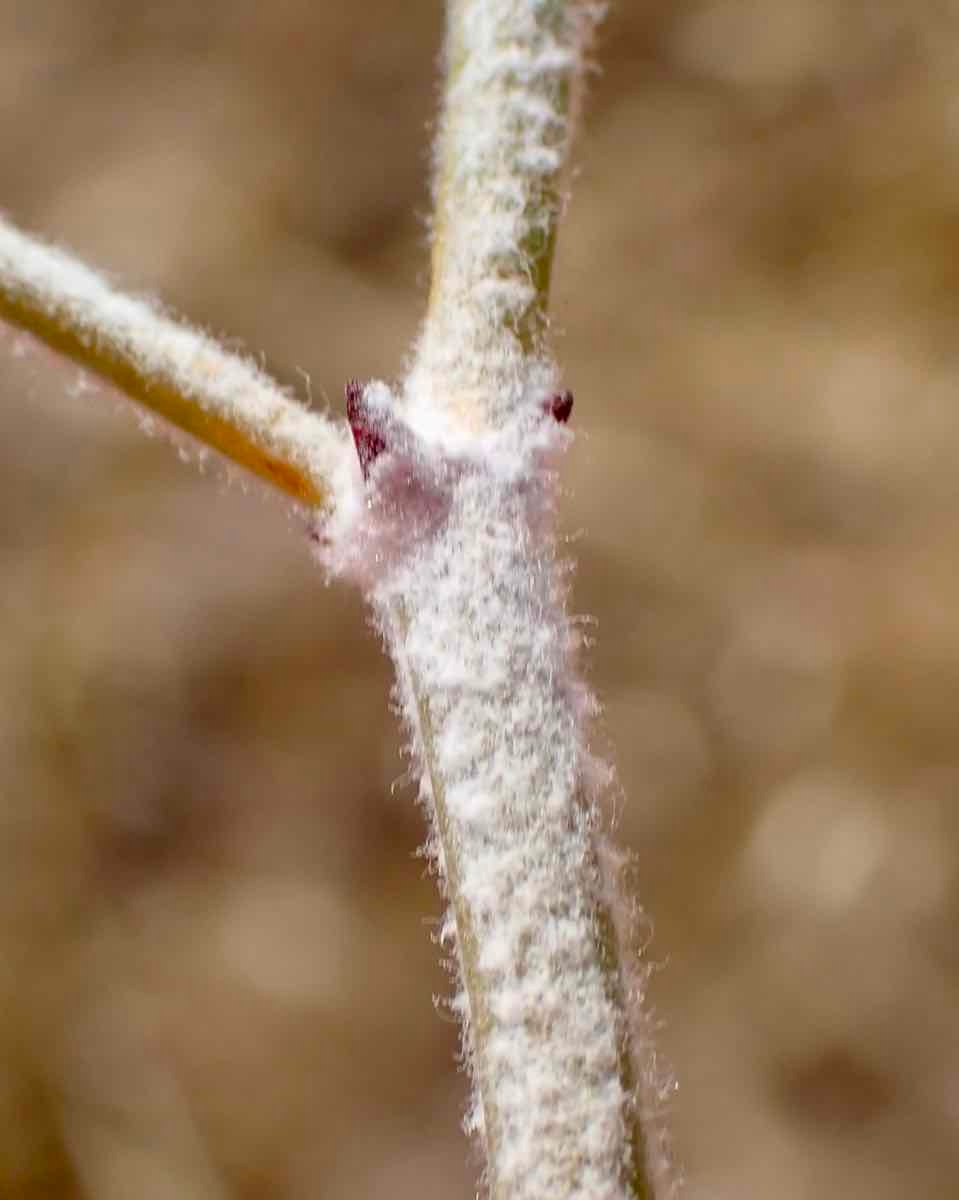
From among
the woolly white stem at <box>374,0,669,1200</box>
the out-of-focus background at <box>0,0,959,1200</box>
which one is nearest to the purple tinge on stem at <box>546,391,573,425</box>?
the woolly white stem at <box>374,0,669,1200</box>

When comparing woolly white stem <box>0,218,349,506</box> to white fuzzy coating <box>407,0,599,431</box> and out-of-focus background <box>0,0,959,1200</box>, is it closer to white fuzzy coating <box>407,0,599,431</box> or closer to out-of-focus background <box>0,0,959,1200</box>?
white fuzzy coating <box>407,0,599,431</box>

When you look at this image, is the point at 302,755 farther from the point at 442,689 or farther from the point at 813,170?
the point at 442,689

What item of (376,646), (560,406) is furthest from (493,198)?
(376,646)

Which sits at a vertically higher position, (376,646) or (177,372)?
(376,646)

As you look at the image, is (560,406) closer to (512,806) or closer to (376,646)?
(512,806)

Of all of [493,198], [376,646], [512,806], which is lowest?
[512,806]

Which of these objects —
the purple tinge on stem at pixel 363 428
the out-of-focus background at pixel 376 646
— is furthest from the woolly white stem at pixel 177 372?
the out-of-focus background at pixel 376 646
